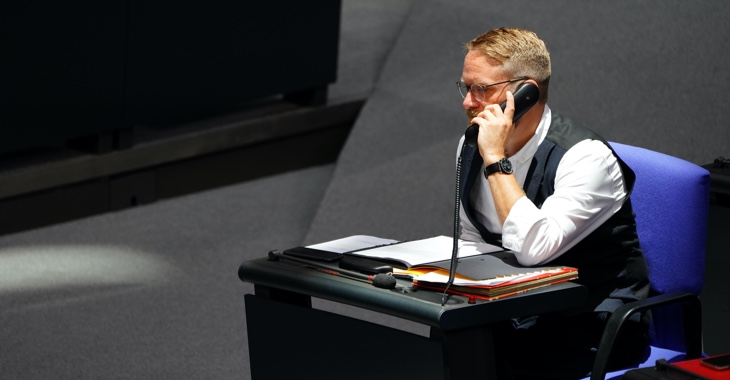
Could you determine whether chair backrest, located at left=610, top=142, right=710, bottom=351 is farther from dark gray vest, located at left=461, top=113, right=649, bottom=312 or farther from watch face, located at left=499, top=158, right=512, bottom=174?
watch face, located at left=499, top=158, right=512, bottom=174

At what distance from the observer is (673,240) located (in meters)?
2.61

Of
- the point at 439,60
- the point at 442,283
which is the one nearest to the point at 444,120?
the point at 439,60

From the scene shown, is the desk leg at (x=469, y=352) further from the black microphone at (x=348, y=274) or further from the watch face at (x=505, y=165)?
the watch face at (x=505, y=165)

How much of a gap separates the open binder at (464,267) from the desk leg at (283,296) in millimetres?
121

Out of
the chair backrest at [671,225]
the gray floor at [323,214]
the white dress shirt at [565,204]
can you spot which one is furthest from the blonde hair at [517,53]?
the gray floor at [323,214]

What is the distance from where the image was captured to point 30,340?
401 cm

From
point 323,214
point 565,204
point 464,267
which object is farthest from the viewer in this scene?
point 323,214

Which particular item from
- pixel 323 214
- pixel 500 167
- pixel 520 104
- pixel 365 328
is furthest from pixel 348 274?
pixel 323 214

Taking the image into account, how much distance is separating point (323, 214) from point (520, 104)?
2740mm

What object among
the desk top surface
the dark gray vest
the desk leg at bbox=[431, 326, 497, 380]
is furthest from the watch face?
the desk leg at bbox=[431, 326, 497, 380]

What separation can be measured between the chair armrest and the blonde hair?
1.64 ft

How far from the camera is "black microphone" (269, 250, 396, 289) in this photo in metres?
2.26

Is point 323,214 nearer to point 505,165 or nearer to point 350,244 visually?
point 350,244

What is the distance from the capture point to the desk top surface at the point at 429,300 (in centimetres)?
214
